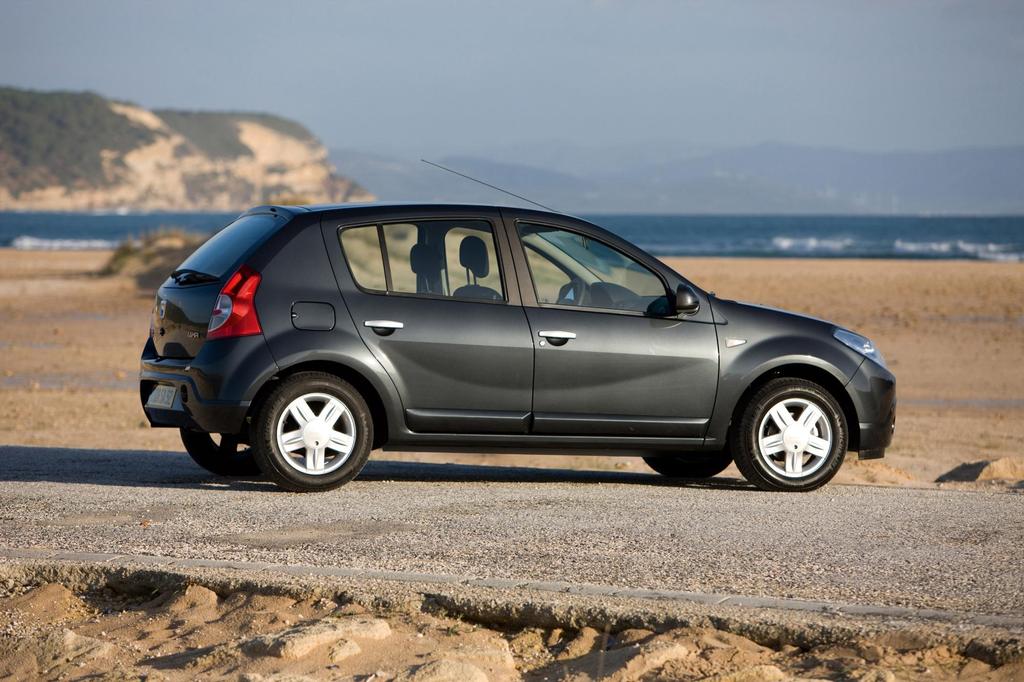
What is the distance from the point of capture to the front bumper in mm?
8602

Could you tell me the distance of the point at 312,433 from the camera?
7980 mm

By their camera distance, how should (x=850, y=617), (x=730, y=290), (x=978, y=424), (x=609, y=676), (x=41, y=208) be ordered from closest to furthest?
(x=609, y=676) → (x=850, y=617) → (x=978, y=424) → (x=730, y=290) → (x=41, y=208)

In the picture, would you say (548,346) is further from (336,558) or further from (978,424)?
(978,424)

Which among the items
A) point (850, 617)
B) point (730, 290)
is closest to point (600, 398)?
point (850, 617)

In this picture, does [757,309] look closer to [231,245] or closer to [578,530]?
[578,530]

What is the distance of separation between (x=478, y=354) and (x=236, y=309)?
4.59ft

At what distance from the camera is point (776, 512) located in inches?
303

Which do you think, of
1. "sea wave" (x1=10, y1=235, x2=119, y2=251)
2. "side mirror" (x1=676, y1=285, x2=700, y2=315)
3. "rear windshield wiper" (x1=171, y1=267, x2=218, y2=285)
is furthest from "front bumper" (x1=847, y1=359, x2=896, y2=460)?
"sea wave" (x1=10, y1=235, x2=119, y2=251)

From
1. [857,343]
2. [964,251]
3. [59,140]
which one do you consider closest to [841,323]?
[857,343]

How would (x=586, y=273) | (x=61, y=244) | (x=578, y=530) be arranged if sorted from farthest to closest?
(x=61, y=244) → (x=586, y=273) → (x=578, y=530)

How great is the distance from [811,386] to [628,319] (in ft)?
3.94

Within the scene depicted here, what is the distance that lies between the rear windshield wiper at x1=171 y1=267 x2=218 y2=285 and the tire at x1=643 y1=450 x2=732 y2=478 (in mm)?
3160

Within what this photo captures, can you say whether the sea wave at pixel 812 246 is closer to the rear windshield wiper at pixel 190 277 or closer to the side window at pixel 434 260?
the side window at pixel 434 260

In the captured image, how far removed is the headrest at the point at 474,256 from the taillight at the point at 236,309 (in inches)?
48.5
